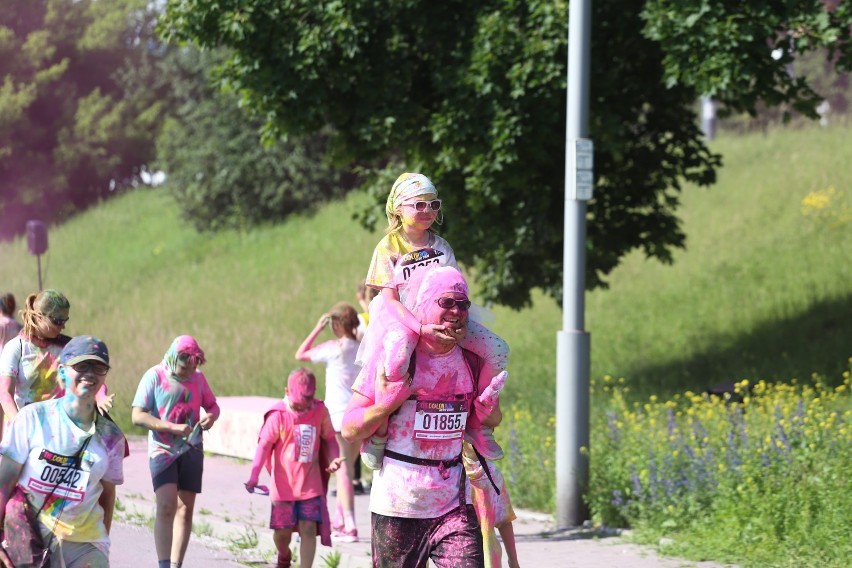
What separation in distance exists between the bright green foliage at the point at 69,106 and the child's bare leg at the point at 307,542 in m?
37.7

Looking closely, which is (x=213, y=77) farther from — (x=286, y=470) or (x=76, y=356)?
(x=76, y=356)

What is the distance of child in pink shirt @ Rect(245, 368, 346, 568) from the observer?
8.25m

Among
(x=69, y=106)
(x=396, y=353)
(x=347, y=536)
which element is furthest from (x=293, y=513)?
(x=69, y=106)

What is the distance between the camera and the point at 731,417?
35.3ft

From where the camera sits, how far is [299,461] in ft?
27.1

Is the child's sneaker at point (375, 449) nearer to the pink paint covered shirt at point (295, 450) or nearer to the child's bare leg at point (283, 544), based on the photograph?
the pink paint covered shirt at point (295, 450)

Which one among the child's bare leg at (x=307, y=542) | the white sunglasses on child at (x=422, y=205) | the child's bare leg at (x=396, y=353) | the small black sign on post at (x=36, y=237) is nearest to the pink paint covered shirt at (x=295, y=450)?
the child's bare leg at (x=307, y=542)

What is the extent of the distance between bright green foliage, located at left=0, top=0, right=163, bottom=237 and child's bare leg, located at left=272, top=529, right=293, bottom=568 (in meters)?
37.5

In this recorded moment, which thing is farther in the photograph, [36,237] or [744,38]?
[36,237]

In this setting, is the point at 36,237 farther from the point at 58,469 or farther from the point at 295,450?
the point at 58,469

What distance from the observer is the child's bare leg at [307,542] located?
27.0ft

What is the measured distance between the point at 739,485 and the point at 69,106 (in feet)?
142

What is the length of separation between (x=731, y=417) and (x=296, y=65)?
7505 millimetres

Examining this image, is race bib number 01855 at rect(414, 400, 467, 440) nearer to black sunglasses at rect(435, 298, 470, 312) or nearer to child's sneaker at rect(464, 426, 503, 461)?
child's sneaker at rect(464, 426, 503, 461)
